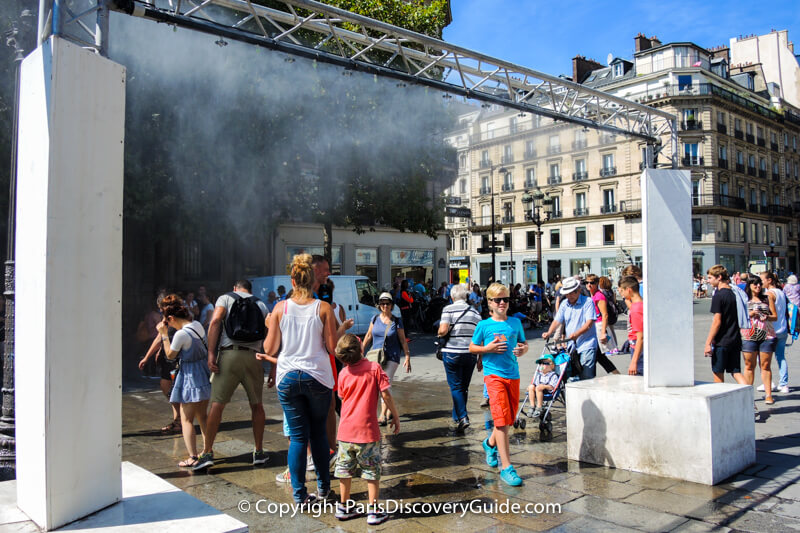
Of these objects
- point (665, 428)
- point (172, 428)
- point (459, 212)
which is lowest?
point (172, 428)

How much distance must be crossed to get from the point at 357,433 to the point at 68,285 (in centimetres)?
176

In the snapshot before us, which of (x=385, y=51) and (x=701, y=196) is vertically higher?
(x=701, y=196)

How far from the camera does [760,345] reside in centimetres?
660

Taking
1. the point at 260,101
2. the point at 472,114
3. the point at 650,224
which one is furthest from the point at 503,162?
the point at 650,224

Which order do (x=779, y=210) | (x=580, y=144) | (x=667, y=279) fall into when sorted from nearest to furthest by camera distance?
(x=667, y=279)
(x=580, y=144)
(x=779, y=210)

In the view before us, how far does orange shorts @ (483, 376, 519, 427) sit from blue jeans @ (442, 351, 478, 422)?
1228 mm

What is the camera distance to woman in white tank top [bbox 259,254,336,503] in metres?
3.54

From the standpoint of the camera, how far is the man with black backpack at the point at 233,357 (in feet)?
14.6

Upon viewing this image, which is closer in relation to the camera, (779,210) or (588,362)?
(588,362)

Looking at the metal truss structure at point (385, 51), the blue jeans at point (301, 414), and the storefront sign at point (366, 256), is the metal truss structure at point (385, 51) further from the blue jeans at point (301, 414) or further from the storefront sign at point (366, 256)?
the storefront sign at point (366, 256)

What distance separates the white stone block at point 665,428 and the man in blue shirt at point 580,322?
1.06 meters

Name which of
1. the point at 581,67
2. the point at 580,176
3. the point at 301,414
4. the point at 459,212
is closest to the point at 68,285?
the point at 301,414

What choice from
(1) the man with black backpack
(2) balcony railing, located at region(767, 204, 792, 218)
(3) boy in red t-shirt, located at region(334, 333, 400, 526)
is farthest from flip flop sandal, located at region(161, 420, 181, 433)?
(2) balcony railing, located at region(767, 204, 792, 218)

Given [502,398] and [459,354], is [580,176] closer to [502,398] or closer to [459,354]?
[459,354]
